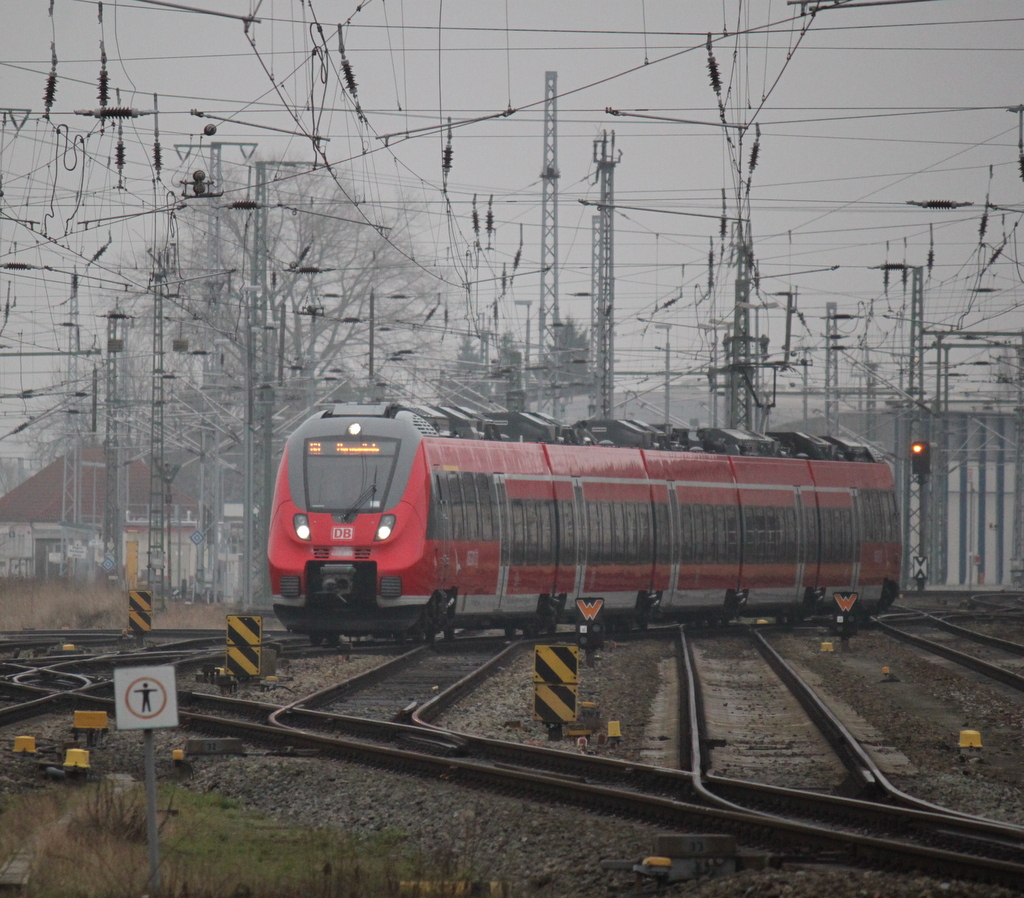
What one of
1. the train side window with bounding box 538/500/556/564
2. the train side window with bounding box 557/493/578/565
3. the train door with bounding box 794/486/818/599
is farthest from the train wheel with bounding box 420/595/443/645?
the train door with bounding box 794/486/818/599

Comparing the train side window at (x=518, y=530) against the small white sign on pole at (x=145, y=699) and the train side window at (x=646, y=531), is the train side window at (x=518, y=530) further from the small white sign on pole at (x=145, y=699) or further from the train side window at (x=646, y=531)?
the small white sign on pole at (x=145, y=699)

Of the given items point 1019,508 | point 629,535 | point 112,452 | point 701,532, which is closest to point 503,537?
point 629,535

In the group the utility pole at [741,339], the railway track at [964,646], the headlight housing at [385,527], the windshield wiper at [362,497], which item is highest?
the utility pole at [741,339]

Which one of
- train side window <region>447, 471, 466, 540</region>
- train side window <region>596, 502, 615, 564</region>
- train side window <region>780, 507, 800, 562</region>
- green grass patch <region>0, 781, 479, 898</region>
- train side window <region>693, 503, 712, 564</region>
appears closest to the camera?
green grass patch <region>0, 781, 479, 898</region>

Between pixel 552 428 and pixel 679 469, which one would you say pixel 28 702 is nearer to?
pixel 552 428

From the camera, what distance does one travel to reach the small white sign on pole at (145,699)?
8.91m

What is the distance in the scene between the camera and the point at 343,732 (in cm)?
1431

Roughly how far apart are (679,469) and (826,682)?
1060 centimetres

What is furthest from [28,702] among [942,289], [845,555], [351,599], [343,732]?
[942,289]

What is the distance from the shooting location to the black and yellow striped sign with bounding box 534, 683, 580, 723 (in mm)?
14367

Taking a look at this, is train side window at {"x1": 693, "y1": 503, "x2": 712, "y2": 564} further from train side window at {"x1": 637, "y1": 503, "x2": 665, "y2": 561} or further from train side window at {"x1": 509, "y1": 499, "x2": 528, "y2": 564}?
train side window at {"x1": 509, "y1": 499, "x2": 528, "y2": 564}

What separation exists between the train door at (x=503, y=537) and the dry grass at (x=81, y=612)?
11128mm

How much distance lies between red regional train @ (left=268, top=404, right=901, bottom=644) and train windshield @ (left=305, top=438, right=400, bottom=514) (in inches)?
0.9

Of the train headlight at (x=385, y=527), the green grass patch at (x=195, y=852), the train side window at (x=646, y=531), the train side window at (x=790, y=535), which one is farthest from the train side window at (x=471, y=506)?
the green grass patch at (x=195, y=852)
